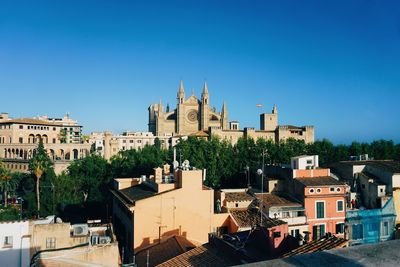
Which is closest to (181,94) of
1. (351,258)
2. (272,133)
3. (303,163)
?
(272,133)

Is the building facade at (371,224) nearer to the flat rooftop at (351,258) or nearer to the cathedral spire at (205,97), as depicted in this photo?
the flat rooftop at (351,258)

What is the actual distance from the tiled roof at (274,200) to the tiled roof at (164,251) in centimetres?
700

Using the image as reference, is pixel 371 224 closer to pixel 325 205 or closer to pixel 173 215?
pixel 325 205

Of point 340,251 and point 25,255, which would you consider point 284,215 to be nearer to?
point 25,255

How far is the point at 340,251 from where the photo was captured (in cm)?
260

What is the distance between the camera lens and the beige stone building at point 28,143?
72.2 m

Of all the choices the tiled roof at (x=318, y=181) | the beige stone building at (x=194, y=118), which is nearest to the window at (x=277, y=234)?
the tiled roof at (x=318, y=181)

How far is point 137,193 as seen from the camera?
27297 millimetres

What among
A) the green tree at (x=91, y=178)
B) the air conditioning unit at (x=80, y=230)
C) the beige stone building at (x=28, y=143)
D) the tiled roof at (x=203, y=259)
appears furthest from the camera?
the beige stone building at (x=28, y=143)

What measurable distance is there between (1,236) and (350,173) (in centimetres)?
2732

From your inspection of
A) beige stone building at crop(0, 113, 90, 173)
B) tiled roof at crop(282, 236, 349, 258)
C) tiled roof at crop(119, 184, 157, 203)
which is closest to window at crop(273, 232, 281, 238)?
tiled roof at crop(282, 236, 349, 258)

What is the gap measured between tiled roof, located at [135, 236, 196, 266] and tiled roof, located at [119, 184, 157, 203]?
14.2 feet

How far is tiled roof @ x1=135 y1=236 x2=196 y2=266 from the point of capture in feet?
59.2

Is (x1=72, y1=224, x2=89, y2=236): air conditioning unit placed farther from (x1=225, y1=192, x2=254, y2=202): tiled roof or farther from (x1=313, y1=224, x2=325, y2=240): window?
(x1=313, y1=224, x2=325, y2=240): window
